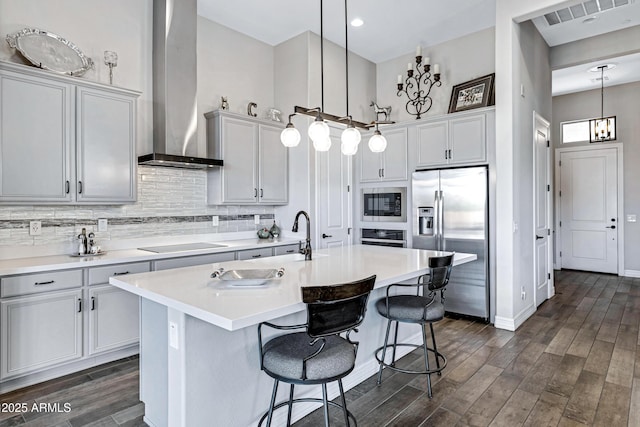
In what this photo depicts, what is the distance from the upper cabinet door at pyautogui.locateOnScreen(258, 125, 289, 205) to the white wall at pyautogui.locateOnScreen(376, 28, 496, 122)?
66.0 inches

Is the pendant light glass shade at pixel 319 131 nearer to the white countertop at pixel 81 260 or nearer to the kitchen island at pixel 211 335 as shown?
the kitchen island at pixel 211 335

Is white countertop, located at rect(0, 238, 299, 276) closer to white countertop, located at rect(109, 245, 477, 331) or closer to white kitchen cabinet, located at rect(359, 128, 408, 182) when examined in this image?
white countertop, located at rect(109, 245, 477, 331)

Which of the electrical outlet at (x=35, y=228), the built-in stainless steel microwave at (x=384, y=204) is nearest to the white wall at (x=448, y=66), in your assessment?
the built-in stainless steel microwave at (x=384, y=204)

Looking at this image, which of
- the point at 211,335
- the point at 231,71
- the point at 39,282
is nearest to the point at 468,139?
the point at 231,71

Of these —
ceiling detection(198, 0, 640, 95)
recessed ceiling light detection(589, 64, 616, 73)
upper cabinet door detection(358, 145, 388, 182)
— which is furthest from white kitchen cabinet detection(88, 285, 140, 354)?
recessed ceiling light detection(589, 64, 616, 73)

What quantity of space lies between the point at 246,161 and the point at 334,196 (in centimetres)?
124

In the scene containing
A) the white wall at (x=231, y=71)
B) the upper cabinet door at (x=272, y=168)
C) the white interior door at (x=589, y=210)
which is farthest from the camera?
the white interior door at (x=589, y=210)

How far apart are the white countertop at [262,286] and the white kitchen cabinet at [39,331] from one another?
996mm

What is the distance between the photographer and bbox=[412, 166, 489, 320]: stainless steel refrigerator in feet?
13.2

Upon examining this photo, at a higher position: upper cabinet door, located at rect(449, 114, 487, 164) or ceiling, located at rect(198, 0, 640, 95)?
ceiling, located at rect(198, 0, 640, 95)

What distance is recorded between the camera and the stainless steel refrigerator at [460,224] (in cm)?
403

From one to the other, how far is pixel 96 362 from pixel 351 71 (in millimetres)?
4509

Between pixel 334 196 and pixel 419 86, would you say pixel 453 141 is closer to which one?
pixel 419 86

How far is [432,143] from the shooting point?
14.6ft
